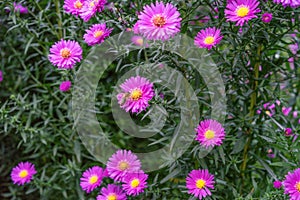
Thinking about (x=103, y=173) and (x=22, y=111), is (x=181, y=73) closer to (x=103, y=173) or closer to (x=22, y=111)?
(x=103, y=173)

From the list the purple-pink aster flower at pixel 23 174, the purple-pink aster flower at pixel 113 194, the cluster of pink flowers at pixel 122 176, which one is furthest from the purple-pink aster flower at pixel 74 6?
the purple-pink aster flower at pixel 23 174

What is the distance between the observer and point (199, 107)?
1.36 m

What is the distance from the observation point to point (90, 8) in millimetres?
1202

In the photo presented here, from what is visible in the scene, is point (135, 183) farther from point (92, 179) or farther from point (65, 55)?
point (65, 55)

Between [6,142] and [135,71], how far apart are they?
100cm

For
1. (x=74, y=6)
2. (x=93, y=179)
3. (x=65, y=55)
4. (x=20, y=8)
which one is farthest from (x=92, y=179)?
(x=20, y=8)

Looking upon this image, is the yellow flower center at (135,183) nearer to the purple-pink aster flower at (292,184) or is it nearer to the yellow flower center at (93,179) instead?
the yellow flower center at (93,179)

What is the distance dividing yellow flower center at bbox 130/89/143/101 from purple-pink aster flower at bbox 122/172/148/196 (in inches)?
11.1

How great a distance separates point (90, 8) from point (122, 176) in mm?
502

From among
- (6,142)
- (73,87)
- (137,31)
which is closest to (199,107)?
(137,31)

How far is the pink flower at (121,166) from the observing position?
1.32 m

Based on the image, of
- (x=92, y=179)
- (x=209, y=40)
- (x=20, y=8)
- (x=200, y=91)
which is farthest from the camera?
(x=20, y=8)

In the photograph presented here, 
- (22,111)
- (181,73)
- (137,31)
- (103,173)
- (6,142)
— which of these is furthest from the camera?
(6,142)

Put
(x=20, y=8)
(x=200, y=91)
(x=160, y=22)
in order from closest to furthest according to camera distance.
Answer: (x=160, y=22), (x=200, y=91), (x=20, y=8)
